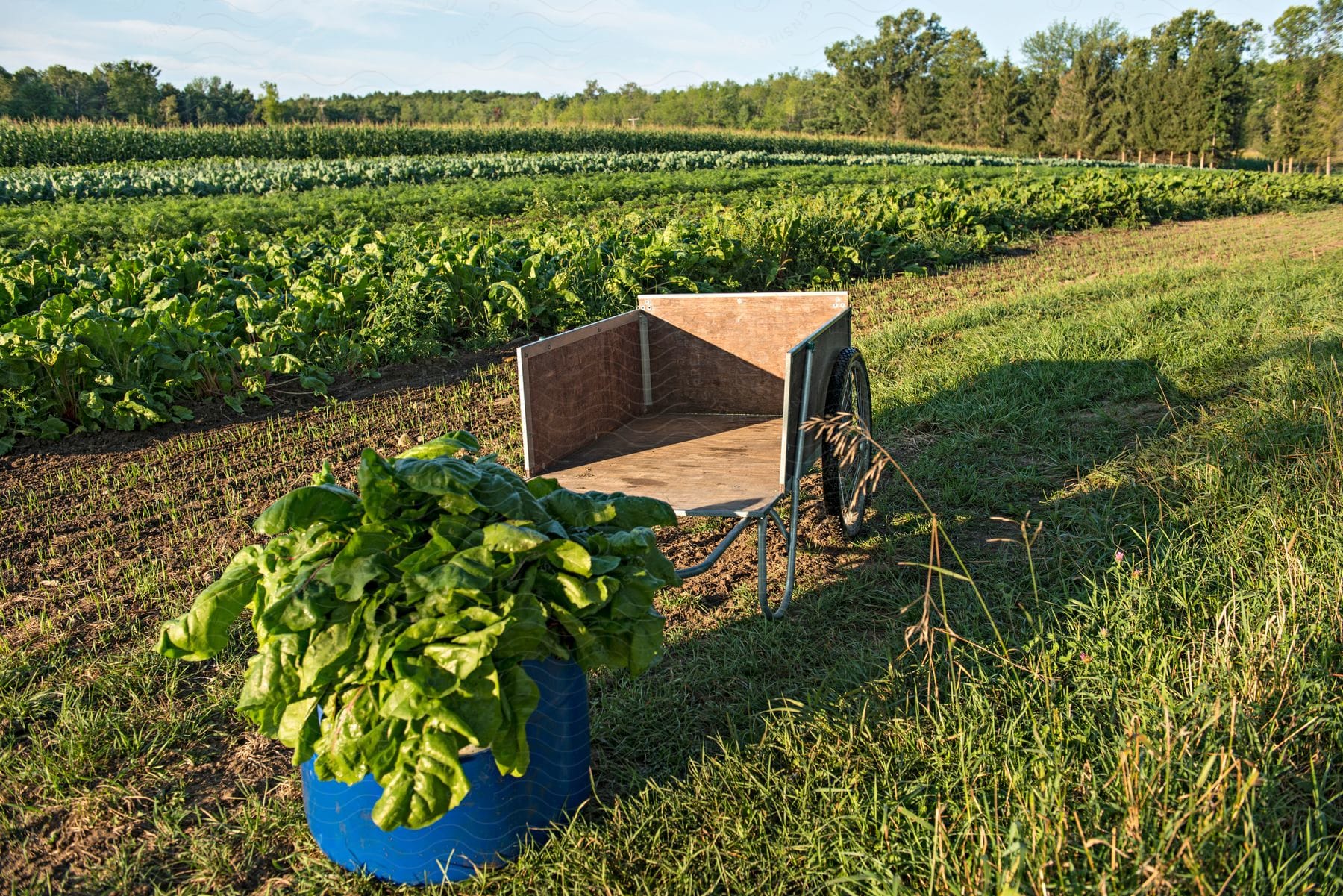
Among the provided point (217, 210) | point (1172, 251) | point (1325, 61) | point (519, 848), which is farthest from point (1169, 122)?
point (519, 848)

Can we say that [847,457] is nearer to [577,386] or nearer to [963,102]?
[577,386]

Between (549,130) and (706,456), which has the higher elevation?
(549,130)

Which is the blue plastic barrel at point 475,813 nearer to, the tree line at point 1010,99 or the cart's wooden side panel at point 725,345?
the cart's wooden side panel at point 725,345

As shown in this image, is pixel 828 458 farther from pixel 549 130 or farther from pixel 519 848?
pixel 549 130

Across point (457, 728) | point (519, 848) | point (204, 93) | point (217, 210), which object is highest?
point (204, 93)

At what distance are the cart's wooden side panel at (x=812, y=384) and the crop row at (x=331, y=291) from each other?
4032 millimetres

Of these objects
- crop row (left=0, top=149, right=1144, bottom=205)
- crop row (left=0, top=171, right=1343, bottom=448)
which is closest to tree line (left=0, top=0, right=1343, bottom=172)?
crop row (left=0, top=149, right=1144, bottom=205)

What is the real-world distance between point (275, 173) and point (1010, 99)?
61.3 m

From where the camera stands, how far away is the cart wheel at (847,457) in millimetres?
3793

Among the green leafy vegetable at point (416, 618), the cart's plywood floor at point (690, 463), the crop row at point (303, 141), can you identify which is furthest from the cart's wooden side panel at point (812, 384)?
the crop row at point (303, 141)

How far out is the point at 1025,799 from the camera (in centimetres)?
214

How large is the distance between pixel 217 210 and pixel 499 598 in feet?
47.9

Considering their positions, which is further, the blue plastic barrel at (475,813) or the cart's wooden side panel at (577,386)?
the cart's wooden side panel at (577,386)

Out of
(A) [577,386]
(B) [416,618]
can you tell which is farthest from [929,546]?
(B) [416,618]
